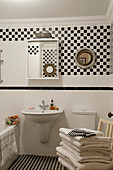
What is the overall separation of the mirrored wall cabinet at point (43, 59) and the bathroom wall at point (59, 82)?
13 centimetres

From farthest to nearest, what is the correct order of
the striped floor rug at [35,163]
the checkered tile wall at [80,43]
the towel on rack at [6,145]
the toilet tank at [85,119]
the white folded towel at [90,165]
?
1. the checkered tile wall at [80,43]
2. the toilet tank at [85,119]
3. the striped floor rug at [35,163]
4. the towel on rack at [6,145]
5. the white folded towel at [90,165]

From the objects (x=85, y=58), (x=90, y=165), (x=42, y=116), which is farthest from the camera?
(x=85, y=58)

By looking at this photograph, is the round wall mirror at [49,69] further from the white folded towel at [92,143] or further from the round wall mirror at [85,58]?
the white folded towel at [92,143]

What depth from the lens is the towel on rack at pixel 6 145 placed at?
320cm

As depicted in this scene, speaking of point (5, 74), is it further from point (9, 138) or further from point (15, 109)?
point (9, 138)

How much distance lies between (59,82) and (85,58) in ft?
2.21

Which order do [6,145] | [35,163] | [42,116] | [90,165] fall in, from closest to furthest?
[90,165], [6,145], [42,116], [35,163]

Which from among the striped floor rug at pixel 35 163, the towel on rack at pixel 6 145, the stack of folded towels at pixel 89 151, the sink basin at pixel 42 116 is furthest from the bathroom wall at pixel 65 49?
the stack of folded towels at pixel 89 151

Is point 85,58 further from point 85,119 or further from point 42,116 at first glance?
point 42,116

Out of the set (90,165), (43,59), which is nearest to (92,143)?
(90,165)

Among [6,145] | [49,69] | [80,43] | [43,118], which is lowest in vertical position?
[6,145]

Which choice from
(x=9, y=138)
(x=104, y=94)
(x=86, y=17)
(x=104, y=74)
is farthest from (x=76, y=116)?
(x=86, y=17)

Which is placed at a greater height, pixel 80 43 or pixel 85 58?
pixel 80 43

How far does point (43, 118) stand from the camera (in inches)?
145
